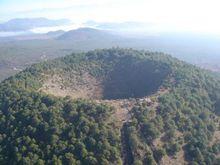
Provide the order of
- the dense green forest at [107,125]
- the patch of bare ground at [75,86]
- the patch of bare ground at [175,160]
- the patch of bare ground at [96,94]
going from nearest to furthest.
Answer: the dense green forest at [107,125], the patch of bare ground at [175,160], the patch of bare ground at [96,94], the patch of bare ground at [75,86]

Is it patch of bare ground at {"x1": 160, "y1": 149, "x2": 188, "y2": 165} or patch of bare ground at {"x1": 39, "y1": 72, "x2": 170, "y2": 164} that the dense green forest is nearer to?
patch of bare ground at {"x1": 160, "y1": 149, "x2": 188, "y2": 165}

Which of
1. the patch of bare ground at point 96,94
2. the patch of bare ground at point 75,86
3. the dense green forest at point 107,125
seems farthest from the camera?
the patch of bare ground at point 75,86

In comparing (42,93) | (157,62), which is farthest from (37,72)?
(157,62)

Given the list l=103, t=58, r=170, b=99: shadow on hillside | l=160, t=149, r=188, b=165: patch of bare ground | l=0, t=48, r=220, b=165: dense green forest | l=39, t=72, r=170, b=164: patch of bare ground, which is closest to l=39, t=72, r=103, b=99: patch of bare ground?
l=39, t=72, r=170, b=164: patch of bare ground

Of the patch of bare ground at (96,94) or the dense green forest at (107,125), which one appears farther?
the patch of bare ground at (96,94)

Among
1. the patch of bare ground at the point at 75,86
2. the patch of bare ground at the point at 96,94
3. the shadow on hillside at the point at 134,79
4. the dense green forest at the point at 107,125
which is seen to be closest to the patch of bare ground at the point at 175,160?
the dense green forest at the point at 107,125

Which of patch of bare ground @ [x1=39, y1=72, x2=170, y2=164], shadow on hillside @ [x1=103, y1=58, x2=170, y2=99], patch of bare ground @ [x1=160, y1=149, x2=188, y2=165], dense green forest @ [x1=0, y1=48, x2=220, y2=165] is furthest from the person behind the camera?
shadow on hillside @ [x1=103, y1=58, x2=170, y2=99]

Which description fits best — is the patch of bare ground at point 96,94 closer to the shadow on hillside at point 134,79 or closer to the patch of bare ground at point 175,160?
the patch of bare ground at point 175,160

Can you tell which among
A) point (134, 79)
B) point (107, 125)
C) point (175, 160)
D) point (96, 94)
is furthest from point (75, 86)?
point (175, 160)

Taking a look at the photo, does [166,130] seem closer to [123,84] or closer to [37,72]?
[123,84]
